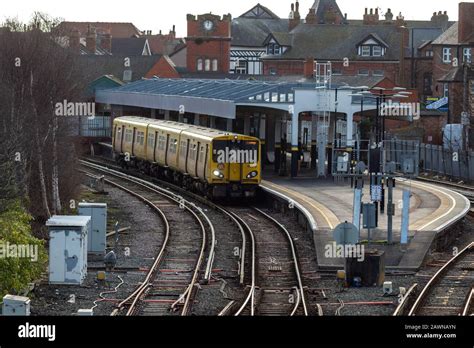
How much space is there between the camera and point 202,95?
150 ft

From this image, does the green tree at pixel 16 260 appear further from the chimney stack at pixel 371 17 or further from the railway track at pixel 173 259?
the chimney stack at pixel 371 17

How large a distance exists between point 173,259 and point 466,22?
4679 cm

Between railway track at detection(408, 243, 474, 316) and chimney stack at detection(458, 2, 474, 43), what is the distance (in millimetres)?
42158

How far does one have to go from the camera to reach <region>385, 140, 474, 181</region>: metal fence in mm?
44188

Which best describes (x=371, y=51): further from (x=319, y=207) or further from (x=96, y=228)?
(x=96, y=228)

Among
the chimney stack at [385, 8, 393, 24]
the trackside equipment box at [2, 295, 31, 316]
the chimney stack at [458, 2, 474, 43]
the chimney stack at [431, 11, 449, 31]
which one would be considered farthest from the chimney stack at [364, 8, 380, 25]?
the trackside equipment box at [2, 295, 31, 316]

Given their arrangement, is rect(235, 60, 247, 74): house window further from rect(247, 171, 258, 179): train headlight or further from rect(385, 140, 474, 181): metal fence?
rect(247, 171, 258, 179): train headlight

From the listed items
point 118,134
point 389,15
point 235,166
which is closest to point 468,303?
point 235,166

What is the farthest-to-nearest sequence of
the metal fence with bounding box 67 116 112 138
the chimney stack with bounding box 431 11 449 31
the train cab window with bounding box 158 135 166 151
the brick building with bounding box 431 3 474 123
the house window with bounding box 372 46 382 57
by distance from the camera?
the chimney stack with bounding box 431 11 449 31 → the house window with bounding box 372 46 382 57 → the metal fence with bounding box 67 116 112 138 → the brick building with bounding box 431 3 474 123 → the train cab window with bounding box 158 135 166 151

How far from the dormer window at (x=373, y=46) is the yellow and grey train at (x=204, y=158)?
45.8 m

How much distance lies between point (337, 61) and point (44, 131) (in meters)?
60.2

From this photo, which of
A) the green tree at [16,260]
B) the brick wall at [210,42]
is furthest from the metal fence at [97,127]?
the green tree at [16,260]

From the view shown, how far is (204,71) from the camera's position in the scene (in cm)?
8919
